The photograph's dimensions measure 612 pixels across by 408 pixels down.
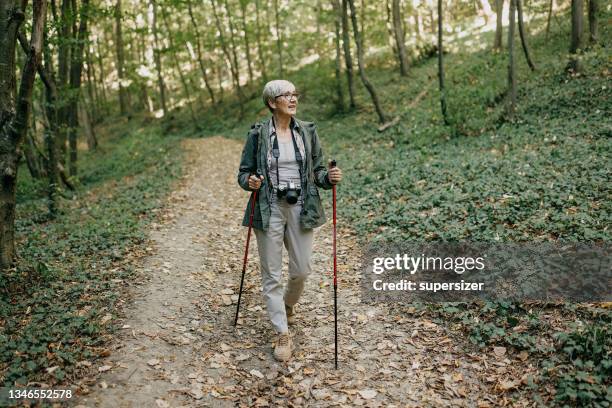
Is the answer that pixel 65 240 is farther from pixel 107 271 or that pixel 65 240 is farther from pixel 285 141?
pixel 285 141

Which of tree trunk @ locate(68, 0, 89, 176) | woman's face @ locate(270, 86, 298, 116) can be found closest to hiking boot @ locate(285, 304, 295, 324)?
woman's face @ locate(270, 86, 298, 116)

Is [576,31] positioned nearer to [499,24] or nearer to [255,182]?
[499,24]

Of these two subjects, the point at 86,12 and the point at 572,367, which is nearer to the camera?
the point at 572,367

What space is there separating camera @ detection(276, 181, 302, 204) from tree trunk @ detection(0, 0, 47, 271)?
3895mm

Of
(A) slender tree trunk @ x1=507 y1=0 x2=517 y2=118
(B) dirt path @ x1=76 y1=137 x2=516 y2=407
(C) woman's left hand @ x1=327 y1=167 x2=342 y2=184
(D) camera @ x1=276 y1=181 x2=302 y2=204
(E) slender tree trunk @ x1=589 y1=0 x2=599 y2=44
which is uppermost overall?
(E) slender tree trunk @ x1=589 y1=0 x2=599 y2=44

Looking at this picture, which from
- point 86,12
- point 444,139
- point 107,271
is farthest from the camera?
point 444,139

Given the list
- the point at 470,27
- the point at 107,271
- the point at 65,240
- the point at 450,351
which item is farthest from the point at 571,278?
the point at 470,27

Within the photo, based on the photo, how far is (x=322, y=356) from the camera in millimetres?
4840

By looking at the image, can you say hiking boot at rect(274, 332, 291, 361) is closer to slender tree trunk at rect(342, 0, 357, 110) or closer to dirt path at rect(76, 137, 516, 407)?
dirt path at rect(76, 137, 516, 407)

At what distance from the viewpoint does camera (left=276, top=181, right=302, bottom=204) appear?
4.45m

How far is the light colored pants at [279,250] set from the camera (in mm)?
4582

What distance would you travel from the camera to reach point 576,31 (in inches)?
551

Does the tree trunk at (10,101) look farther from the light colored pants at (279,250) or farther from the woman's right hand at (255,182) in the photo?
the light colored pants at (279,250)

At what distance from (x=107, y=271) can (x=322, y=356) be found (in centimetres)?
358
